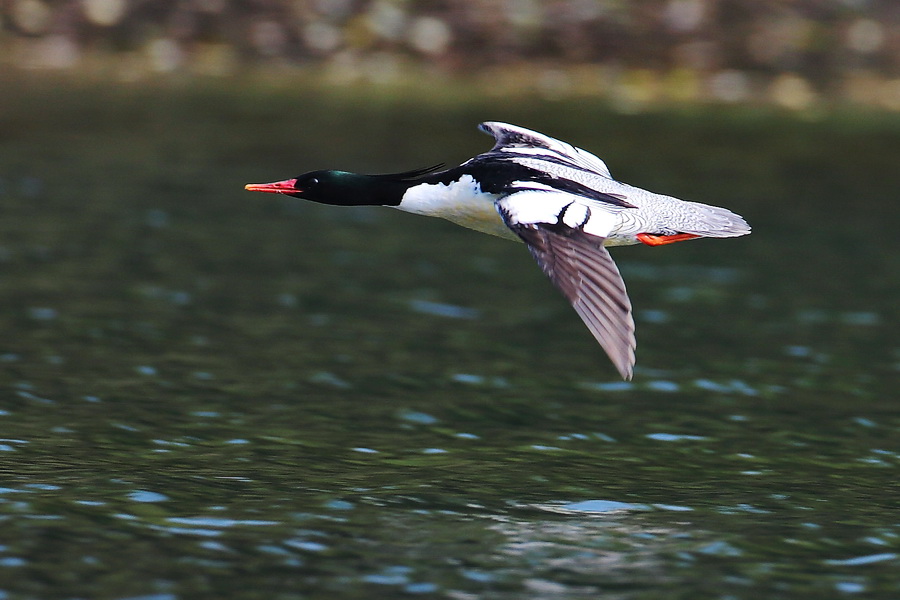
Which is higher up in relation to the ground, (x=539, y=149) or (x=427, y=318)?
(x=539, y=149)

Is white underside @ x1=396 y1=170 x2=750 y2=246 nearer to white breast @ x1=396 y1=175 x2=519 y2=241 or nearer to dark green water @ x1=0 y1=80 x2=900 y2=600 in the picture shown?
white breast @ x1=396 y1=175 x2=519 y2=241

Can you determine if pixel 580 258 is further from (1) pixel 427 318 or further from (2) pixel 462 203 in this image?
(1) pixel 427 318

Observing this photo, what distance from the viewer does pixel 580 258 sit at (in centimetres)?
860

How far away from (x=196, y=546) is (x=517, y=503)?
82.1 inches

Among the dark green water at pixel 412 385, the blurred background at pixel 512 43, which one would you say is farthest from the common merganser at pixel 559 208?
the blurred background at pixel 512 43

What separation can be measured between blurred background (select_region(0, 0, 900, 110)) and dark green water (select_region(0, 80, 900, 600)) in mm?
2948

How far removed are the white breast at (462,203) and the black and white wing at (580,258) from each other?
0.33m

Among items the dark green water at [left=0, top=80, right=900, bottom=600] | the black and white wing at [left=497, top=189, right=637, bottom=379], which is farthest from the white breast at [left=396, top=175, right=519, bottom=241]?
the dark green water at [left=0, top=80, right=900, bottom=600]

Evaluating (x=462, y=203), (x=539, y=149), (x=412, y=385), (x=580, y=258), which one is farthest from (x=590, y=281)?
(x=412, y=385)

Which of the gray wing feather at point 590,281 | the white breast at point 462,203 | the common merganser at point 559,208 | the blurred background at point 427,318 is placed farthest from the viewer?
the white breast at point 462,203

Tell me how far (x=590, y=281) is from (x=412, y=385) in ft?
13.7

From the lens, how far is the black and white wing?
26.1 feet

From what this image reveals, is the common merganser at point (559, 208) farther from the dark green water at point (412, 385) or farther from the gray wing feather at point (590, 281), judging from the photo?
the dark green water at point (412, 385)

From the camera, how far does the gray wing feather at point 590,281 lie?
25.9 ft
